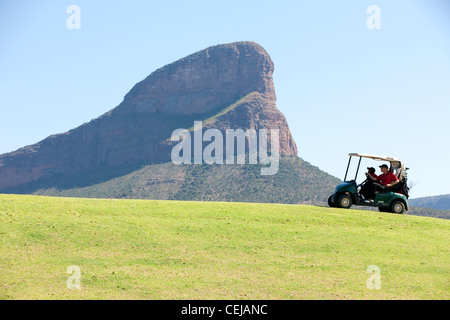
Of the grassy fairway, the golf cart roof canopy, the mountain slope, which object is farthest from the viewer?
the mountain slope

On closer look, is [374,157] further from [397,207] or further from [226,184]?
[226,184]

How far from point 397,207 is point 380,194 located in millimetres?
1332

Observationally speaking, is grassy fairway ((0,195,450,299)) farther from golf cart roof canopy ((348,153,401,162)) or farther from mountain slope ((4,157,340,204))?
mountain slope ((4,157,340,204))

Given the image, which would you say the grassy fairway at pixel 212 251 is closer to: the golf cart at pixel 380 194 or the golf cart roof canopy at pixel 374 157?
the golf cart at pixel 380 194

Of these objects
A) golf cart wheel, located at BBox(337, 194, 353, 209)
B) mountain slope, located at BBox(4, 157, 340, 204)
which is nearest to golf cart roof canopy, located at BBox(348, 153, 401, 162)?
golf cart wheel, located at BBox(337, 194, 353, 209)

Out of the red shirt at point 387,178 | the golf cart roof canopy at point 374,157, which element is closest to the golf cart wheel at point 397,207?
the red shirt at point 387,178

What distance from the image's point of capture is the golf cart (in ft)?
94.8

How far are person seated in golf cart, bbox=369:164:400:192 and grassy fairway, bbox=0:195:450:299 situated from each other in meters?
1.60

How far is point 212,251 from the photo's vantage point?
2044 centimetres

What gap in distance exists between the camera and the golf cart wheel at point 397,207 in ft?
96.4

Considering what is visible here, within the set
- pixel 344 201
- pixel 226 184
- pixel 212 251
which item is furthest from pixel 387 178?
pixel 226 184
